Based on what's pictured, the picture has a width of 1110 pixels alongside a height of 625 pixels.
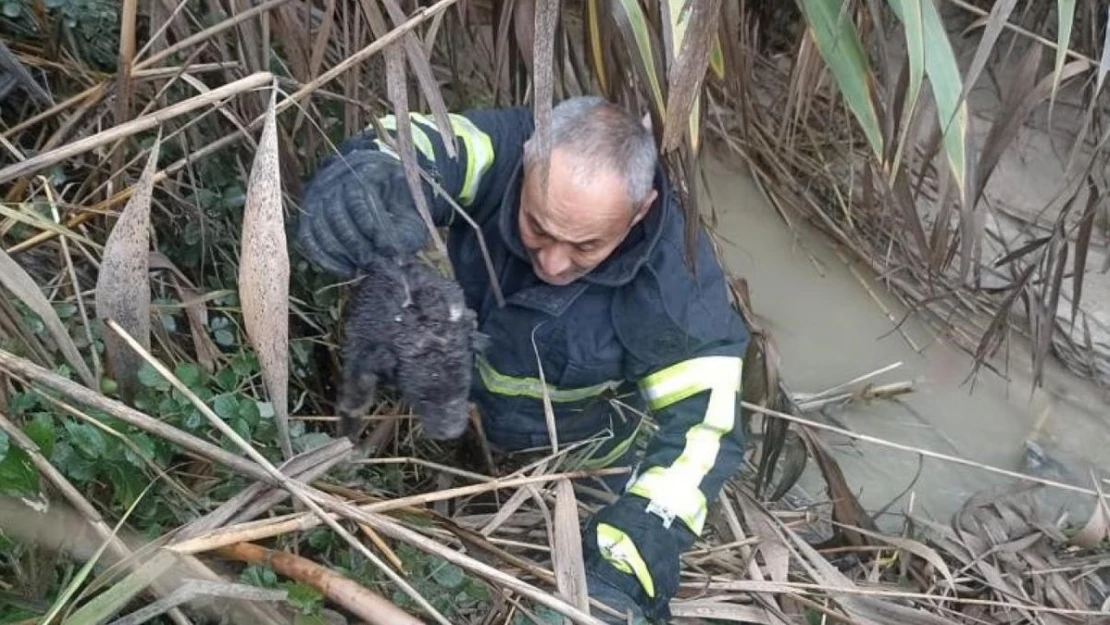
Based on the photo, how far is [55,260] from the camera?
4.28 ft

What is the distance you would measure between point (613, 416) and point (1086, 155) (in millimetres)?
1617

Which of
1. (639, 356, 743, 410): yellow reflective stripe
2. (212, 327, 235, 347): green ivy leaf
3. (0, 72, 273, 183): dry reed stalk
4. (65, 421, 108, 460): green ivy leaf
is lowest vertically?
(639, 356, 743, 410): yellow reflective stripe

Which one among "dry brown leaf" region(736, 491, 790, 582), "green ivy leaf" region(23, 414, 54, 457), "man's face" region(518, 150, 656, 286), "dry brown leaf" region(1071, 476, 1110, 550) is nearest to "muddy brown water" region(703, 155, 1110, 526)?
"dry brown leaf" region(1071, 476, 1110, 550)

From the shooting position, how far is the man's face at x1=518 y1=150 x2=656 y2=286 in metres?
1.41

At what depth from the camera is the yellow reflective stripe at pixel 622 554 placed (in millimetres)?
1409

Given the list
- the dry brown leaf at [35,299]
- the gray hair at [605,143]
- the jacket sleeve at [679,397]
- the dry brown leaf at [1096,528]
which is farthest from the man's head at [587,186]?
the dry brown leaf at [1096,528]

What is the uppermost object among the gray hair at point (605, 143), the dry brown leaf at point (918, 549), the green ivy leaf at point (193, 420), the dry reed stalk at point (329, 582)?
the gray hair at point (605, 143)

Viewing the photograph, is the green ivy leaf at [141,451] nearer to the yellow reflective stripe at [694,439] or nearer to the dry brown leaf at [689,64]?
the dry brown leaf at [689,64]

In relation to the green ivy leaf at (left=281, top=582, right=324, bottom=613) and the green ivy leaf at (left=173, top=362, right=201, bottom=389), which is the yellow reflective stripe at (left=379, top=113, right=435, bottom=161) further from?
the green ivy leaf at (left=281, top=582, right=324, bottom=613)

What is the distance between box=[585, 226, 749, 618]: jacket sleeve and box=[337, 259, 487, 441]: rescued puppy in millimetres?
413

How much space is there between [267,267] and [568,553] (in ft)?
Answer: 1.32

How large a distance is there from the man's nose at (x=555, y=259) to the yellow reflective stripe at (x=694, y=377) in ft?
0.69

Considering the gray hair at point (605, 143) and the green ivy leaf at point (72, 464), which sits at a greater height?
the gray hair at point (605, 143)

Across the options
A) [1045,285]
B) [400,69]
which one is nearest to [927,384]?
[1045,285]
